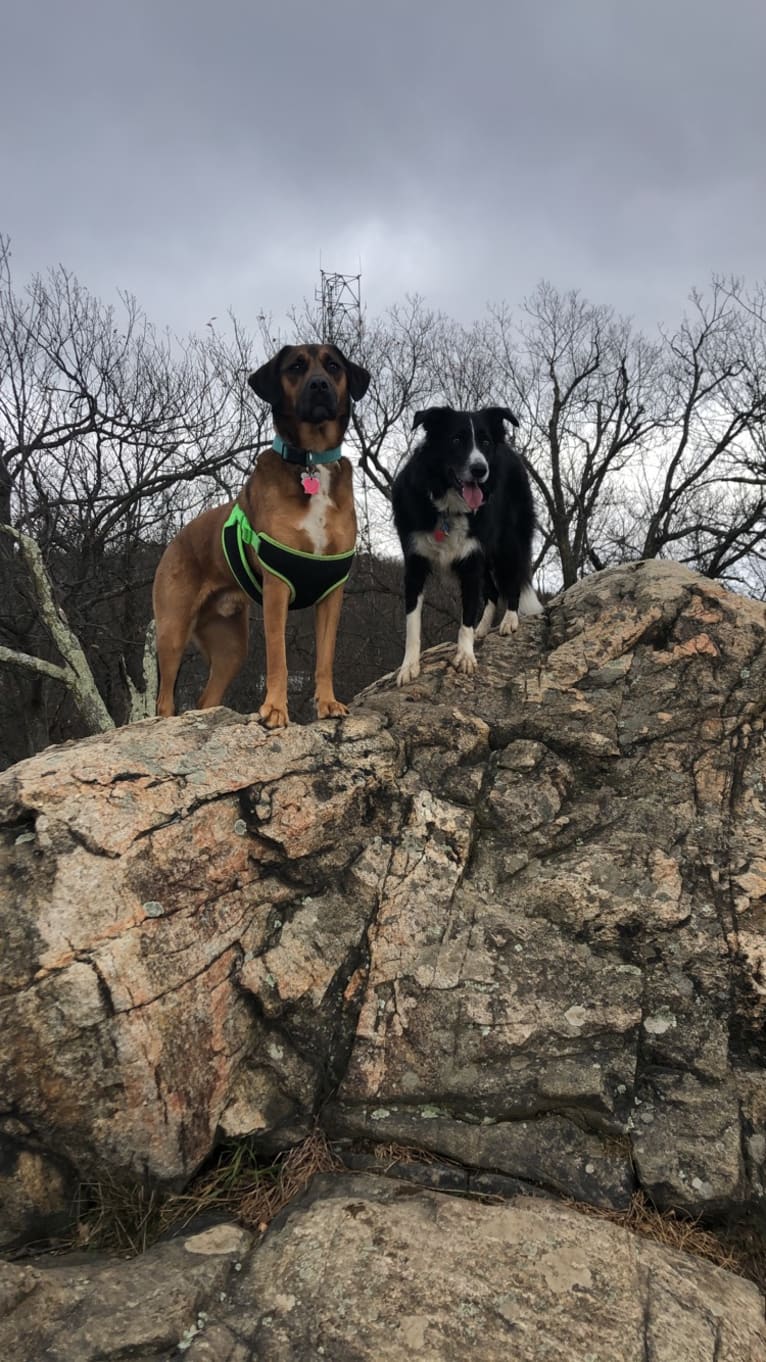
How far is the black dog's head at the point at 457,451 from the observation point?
475 centimetres

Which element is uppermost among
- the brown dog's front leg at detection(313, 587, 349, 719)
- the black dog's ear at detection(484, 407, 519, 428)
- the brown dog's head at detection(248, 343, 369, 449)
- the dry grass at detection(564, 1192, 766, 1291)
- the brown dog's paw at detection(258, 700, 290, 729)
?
the black dog's ear at detection(484, 407, 519, 428)

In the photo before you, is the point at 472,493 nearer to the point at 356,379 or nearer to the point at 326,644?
the point at 356,379

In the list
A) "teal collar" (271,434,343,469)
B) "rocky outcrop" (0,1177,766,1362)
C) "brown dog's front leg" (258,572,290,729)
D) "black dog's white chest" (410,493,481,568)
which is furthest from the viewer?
"black dog's white chest" (410,493,481,568)

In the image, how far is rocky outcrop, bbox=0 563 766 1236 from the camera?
2.79 metres

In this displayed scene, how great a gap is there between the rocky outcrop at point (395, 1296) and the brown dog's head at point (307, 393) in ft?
12.0

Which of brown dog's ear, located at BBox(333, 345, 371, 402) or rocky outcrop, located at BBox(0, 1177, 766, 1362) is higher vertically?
brown dog's ear, located at BBox(333, 345, 371, 402)

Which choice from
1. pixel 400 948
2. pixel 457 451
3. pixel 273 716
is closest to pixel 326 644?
pixel 273 716

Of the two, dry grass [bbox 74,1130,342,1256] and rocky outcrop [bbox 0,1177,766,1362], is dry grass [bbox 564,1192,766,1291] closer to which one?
rocky outcrop [bbox 0,1177,766,1362]

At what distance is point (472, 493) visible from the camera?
4.79 metres

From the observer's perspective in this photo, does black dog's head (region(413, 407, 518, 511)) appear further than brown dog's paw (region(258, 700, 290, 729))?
Yes

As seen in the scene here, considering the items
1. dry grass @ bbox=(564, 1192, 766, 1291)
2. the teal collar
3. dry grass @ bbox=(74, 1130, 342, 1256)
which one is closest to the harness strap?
the teal collar

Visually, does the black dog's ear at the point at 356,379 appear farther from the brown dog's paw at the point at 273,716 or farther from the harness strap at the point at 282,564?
the brown dog's paw at the point at 273,716

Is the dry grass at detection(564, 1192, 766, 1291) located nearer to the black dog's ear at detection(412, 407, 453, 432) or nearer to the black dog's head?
the black dog's head

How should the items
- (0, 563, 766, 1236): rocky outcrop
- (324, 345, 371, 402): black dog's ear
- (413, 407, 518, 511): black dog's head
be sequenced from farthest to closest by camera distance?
(413, 407, 518, 511): black dog's head
(324, 345, 371, 402): black dog's ear
(0, 563, 766, 1236): rocky outcrop
